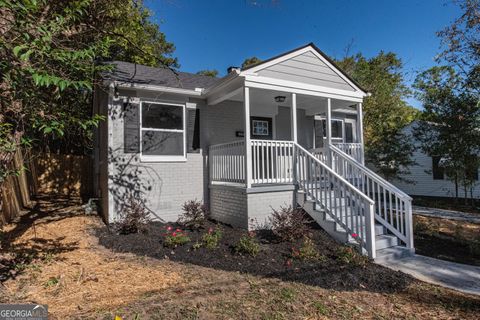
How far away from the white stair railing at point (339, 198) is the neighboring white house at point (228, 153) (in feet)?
0.10

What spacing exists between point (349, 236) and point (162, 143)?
490 centimetres

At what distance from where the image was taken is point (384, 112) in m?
15.9

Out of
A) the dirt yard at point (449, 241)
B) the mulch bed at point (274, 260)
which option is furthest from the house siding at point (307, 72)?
the dirt yard at point (449, 241)

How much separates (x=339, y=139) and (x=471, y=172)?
6220 millimetres

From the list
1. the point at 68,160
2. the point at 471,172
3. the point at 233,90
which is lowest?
the point at 471,172

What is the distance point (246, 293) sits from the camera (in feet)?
11.4

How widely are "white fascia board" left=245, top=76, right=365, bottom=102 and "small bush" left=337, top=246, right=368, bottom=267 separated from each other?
3902 mm

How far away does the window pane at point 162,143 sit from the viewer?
7047mm

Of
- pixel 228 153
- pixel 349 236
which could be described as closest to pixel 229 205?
Answer: pixel 228 153

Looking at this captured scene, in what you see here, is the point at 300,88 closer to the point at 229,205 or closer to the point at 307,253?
the point at 229,205

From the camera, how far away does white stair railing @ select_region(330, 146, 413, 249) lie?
5.27 m

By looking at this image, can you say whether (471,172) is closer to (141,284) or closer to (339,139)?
(339,139)

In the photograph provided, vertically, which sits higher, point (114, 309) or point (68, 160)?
point (68, 160)

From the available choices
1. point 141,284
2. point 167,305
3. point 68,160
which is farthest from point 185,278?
point 68,160
